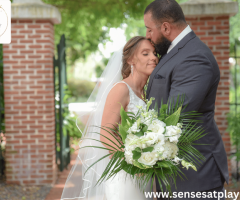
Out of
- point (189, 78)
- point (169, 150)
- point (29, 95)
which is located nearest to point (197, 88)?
point (189, 78)

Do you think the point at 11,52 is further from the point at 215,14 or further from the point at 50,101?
the point at 215,14

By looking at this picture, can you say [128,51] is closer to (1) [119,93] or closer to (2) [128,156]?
(1) [119,93]

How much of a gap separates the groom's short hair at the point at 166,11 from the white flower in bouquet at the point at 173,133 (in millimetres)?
1038

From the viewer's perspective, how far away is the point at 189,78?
2.00 meters

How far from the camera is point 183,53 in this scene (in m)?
2.19

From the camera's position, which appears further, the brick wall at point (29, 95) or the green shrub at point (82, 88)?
the green shrub at point (82, 88)

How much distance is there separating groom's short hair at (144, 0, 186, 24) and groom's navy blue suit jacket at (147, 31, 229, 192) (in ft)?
0.58

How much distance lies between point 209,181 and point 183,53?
0.98 m

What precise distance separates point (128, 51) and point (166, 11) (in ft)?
2.09

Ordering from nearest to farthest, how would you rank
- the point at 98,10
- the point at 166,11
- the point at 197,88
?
the point at 197,88 < the point at 166,11 < the point at 98,10

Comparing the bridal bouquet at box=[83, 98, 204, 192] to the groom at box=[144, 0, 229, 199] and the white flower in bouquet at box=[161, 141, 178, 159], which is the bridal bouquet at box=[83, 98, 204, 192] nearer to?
the white flower in bouquet at box=[161, 141, 178, 159]

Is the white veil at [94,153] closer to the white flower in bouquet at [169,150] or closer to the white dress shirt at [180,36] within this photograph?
the white dress shirt at [180,36]

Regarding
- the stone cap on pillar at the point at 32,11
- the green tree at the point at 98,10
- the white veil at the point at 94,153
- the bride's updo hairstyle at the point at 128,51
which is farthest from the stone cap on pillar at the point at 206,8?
the bride's updo hairstyle at the point at 128,51

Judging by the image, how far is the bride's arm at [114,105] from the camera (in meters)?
2.58
